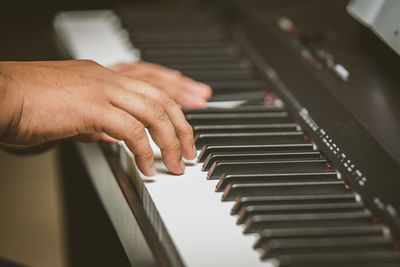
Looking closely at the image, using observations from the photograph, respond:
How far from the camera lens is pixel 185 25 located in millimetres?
1640

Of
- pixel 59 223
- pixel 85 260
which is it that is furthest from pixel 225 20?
pixel 59 223

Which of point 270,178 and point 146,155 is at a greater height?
point 146,155

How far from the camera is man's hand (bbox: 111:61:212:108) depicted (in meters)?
1.23

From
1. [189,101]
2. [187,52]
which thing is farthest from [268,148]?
[187,52]

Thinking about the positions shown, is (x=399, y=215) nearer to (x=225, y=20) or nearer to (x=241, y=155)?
(x=241, y=155)

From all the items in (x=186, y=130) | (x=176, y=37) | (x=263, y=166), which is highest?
(x=176, y=37)

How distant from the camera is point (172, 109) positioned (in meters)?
0.97

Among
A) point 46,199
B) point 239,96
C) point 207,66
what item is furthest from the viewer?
point 46,199

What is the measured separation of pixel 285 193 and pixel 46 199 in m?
1.76

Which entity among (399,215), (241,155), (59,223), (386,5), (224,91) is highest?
(59,223)

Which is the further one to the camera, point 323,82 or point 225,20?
point 225,20

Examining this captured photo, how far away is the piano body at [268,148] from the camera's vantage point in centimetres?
81

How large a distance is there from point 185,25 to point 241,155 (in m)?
0.72

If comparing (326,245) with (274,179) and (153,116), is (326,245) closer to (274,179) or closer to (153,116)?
(274,179)
